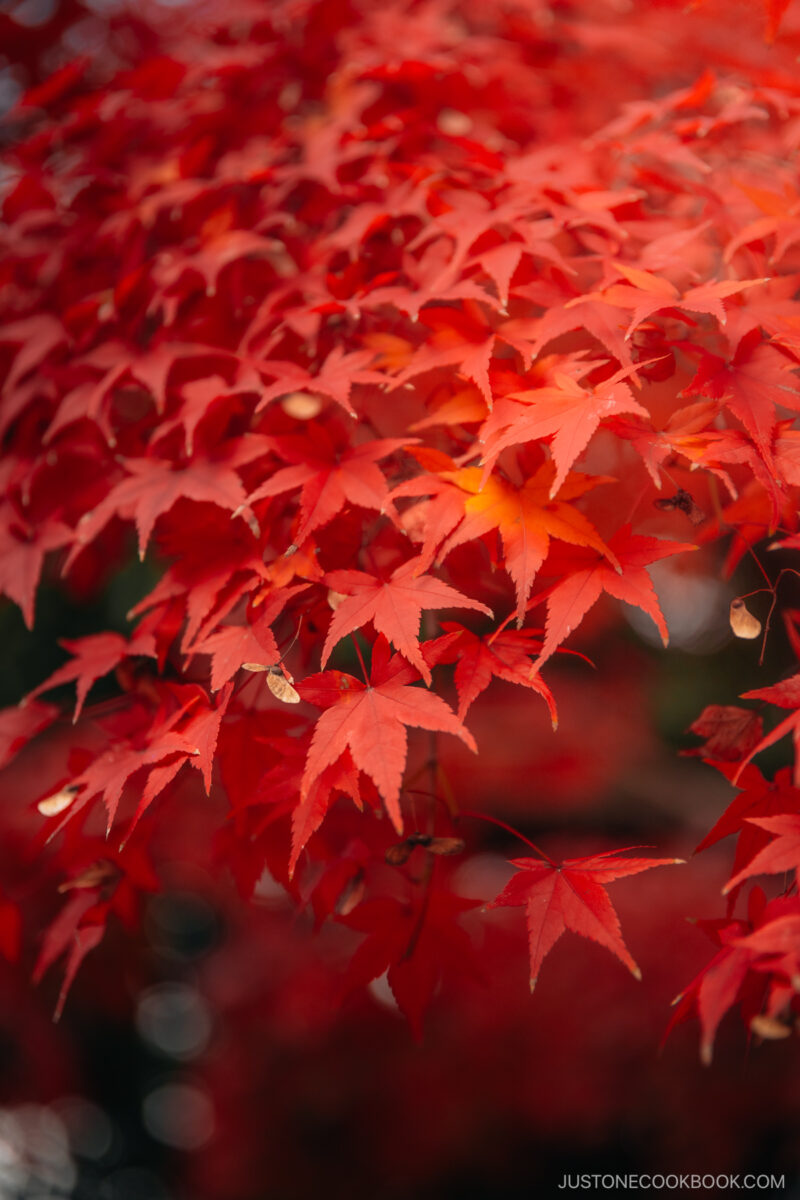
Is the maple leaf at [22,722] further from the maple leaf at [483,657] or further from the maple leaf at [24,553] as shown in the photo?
the maple leaf at [483,657]

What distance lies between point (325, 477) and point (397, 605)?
0.74 ft

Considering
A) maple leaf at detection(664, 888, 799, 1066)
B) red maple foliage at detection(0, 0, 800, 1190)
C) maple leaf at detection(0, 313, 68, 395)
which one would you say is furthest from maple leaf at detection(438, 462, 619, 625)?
maple leaf at detection(0, 313, 68, 395)

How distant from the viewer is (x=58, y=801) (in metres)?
1.03

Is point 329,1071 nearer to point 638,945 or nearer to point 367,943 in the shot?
point 638,945

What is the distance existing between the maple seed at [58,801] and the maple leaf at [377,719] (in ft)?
1.46

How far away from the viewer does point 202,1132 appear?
2422 millimetres

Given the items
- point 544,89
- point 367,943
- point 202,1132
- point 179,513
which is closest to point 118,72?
point 544,89

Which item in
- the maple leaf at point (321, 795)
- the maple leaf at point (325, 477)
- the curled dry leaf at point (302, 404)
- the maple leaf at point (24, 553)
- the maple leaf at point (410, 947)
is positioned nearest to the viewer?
the maple leaf at point (321, 795)

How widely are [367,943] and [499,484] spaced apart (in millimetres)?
651

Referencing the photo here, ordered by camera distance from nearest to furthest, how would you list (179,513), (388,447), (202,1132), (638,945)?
(388,447), (179,513), (638,945), (202,1132)

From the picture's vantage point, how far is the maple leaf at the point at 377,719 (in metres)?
0.74

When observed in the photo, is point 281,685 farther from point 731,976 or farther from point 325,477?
point 731,976

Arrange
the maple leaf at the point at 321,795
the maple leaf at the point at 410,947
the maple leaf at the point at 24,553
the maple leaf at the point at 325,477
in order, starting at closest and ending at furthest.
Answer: the maple leaf at the point at 321,795
the maple leaf at the point at 325,477
the maple leaf at the point at 410,947
the maple leaf at the point at 24,553

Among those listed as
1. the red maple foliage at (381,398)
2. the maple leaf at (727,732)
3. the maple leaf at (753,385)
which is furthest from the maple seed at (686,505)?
the maple leaf at (727,732)
